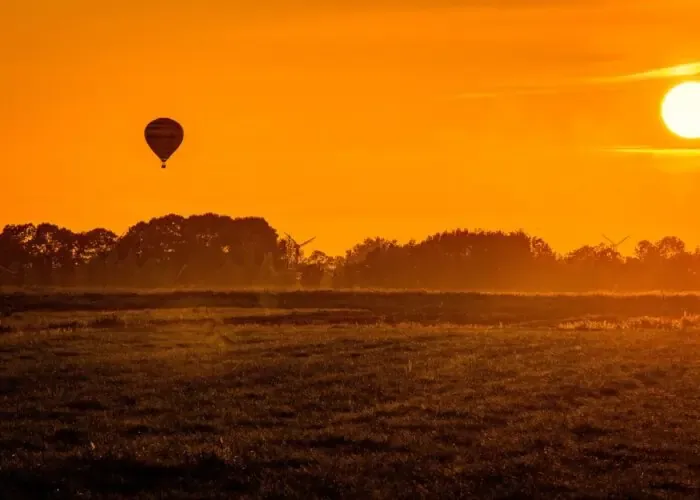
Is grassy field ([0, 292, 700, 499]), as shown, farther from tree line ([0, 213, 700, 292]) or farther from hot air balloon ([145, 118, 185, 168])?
tree line ([0, 213, 700, 292])

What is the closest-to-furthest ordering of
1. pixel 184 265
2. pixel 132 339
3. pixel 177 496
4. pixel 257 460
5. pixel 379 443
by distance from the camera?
pixel 177 496, pixel 257 460, pixel 379 443, pixel 132 339, pixel 184 265

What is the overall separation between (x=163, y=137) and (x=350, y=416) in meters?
59.7

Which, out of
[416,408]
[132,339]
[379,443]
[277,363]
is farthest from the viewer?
[132,339]

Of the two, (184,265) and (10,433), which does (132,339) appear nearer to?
(10,433)

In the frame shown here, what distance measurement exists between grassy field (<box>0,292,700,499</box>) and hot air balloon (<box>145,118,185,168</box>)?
31.2m

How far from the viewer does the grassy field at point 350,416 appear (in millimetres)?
22547

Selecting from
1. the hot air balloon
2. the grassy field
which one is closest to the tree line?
the hot air balloon

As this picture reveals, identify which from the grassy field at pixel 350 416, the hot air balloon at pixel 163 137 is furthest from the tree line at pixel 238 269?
the grassy field at pixel 350 416

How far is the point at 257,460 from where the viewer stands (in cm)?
2417

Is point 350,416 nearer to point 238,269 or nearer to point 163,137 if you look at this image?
point 163,137

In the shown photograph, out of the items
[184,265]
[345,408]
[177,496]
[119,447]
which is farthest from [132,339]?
[184,265]

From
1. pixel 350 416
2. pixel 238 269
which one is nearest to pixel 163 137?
pixel 350 416

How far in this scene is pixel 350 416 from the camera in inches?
1171

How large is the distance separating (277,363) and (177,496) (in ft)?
67.2
